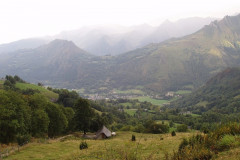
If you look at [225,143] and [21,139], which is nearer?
[225,143]

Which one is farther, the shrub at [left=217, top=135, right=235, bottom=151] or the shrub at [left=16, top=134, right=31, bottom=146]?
the shrub at [left=16, top=134, right=31, bottom=146]

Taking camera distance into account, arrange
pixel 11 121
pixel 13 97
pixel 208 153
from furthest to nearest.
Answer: pixel 13 97
pixel 11 121
pixel 208 153

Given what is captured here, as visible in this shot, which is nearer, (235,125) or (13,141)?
(235,125)

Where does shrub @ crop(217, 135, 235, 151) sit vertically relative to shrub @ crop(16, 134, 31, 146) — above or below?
above

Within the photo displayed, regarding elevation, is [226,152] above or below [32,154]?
above

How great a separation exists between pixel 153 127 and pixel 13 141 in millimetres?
53949

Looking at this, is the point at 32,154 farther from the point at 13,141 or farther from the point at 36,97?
the point at 36,97

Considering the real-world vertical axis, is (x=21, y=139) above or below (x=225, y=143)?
below

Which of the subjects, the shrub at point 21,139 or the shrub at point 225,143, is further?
the shrub at point 21,139

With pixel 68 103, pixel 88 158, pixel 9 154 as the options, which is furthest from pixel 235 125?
pixel 68 103

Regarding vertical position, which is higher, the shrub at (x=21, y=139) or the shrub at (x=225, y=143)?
the shrub at (x=225, y=143)

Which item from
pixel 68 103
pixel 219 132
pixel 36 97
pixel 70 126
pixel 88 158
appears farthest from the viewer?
pixel 68 103

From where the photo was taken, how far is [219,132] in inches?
694

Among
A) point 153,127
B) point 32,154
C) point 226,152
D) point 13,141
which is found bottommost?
point 153,127
